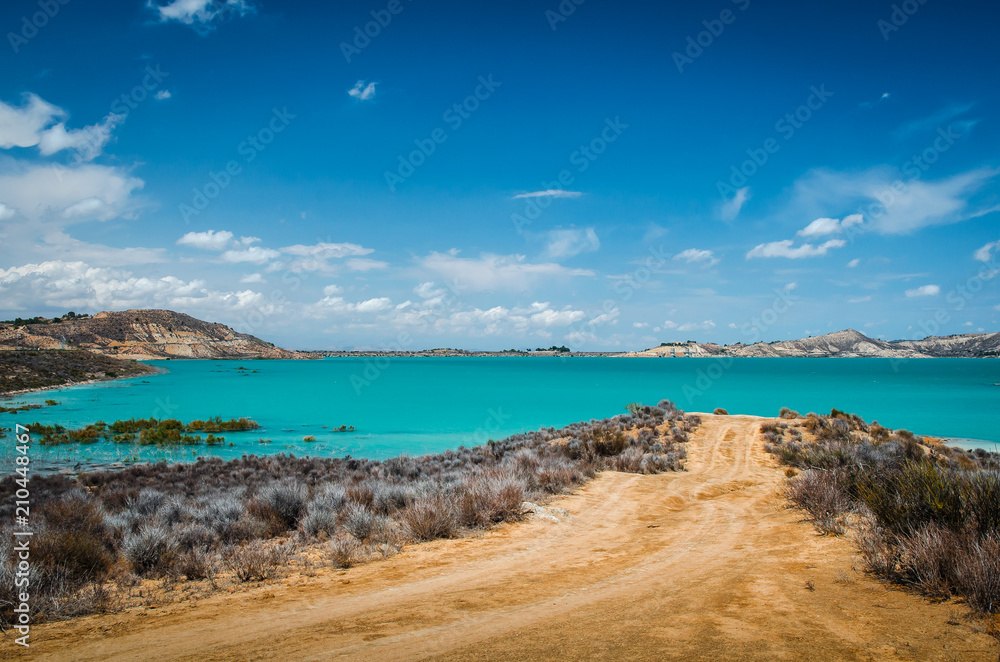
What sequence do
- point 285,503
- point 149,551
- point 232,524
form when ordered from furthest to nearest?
point 285,503 → point 232,524 → point 149,551

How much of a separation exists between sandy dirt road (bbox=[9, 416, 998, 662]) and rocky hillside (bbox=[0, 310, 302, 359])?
109470 mm

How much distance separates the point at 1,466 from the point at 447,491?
61.4ft

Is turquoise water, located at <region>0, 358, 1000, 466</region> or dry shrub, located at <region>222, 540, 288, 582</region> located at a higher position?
dry shrub, located at <region>222, 540, 288, 582</region>

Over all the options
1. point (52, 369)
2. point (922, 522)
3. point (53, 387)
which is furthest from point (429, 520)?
point (52, 369)

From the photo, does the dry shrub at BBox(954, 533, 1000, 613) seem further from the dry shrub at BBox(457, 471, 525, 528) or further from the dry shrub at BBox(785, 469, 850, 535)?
the dry shrub at BBox(457, 471, 525, 528)

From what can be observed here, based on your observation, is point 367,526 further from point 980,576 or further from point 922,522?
A: point 922,522

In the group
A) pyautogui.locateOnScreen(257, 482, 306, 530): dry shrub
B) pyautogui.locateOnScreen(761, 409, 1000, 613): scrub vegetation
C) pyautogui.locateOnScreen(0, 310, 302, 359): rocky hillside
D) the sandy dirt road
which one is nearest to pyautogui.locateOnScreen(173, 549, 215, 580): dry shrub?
the sandy dirt road

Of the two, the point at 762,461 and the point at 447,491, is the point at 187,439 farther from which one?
the point at 762,461

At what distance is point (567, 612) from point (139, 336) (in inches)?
6454

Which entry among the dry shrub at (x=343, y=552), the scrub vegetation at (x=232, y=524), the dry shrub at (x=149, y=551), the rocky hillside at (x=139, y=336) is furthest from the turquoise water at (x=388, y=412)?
the rocky hillside at (x=139, y=336)

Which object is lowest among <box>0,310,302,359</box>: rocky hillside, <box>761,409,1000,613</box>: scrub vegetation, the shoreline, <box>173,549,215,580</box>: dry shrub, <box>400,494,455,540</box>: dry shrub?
the shoreline

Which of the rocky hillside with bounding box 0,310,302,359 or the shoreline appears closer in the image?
the shoreline

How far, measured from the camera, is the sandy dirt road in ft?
12.9

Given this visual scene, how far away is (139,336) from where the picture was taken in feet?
442
